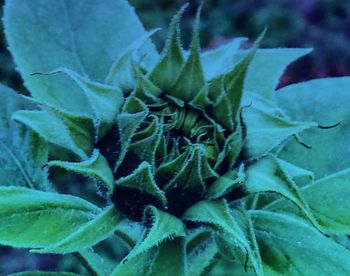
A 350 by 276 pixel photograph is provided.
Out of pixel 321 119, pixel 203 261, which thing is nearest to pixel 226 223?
pixel 203 261

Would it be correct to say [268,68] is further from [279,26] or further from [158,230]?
[279,26]

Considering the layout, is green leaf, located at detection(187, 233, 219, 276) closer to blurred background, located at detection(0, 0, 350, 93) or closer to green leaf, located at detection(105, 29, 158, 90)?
green leaf, located at detection(105, 29, 158, 90)

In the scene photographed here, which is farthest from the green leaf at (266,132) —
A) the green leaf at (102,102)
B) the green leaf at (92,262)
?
the green leaf at (92,262)

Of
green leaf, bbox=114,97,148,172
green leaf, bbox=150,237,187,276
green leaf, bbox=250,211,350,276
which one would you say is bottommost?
green leaf, bbox=250,211,350,276

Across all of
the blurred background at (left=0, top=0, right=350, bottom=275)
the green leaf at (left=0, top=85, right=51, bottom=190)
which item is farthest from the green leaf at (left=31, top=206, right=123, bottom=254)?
the blurred background at (left=0, top=0, right=350, bottom=275)

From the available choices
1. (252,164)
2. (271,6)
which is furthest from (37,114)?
(271,6)

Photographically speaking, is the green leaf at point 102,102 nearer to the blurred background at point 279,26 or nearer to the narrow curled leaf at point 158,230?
the narrow curled leaf at point 158,230
